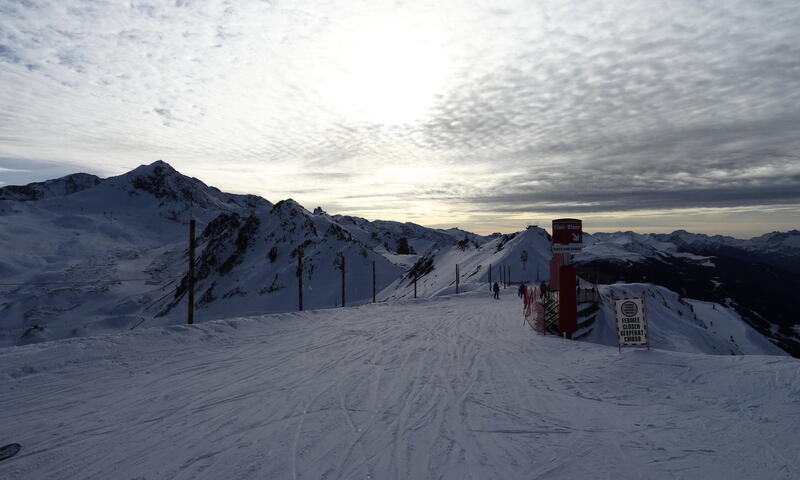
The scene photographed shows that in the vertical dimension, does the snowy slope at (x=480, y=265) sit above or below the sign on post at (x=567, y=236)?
below

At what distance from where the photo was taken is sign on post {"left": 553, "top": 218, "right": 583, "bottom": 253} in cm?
1927

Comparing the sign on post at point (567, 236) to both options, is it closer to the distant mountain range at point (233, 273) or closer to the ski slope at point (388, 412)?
the ski slope at point (388, 412)

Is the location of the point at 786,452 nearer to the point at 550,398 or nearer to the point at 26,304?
the point at 550,398

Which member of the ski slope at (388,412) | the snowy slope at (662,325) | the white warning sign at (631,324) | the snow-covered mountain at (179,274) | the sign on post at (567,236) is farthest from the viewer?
the snow-covered mountain at (179,274)

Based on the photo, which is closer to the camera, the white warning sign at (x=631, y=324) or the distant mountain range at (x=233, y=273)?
the white warning sign at (x=631, y=324)

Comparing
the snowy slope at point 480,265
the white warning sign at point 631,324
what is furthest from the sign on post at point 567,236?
the snowy slope at point 480,265

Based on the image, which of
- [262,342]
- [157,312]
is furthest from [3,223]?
[262,342]

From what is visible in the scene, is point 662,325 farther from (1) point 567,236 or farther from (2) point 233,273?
(2) point 233,273

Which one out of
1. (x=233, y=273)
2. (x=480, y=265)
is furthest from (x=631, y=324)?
(x=233, y=273)

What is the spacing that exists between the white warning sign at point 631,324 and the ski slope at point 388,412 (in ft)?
1.95

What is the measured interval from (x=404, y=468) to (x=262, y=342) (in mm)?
11846

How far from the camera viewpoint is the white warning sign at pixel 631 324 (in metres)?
14.1

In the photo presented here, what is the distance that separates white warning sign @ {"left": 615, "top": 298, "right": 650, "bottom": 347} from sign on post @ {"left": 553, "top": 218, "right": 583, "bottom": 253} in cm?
471

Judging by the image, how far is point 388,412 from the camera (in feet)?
29.8
